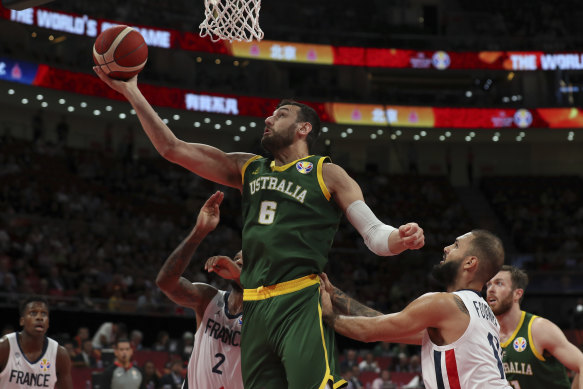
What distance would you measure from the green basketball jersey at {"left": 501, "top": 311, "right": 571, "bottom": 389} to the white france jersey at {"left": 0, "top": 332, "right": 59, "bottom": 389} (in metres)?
3.97

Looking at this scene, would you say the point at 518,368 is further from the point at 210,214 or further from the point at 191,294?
the point at 210,214

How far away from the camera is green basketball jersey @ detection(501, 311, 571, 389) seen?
6.54 meters

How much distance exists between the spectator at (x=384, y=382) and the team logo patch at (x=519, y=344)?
842 centimetres

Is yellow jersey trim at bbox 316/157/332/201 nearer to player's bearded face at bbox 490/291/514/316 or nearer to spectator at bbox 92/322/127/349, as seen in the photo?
player's bearded face at bbox 490/291/514/316

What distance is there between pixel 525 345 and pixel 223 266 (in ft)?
9.06

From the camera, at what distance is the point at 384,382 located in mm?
15023

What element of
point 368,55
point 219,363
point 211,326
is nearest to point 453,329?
point 219,363

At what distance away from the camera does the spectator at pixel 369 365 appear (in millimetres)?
15887

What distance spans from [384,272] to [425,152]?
11.5m

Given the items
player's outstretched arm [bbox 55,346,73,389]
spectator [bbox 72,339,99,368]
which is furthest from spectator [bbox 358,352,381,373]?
player's outstretched arm [bbox 55,346,73,389]

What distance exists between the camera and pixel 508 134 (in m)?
33.8

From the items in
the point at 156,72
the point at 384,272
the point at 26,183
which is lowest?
the point at 384,272

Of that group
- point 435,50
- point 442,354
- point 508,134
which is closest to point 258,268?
point 442,354

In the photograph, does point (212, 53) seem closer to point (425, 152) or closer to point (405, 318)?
point (425, 152)
